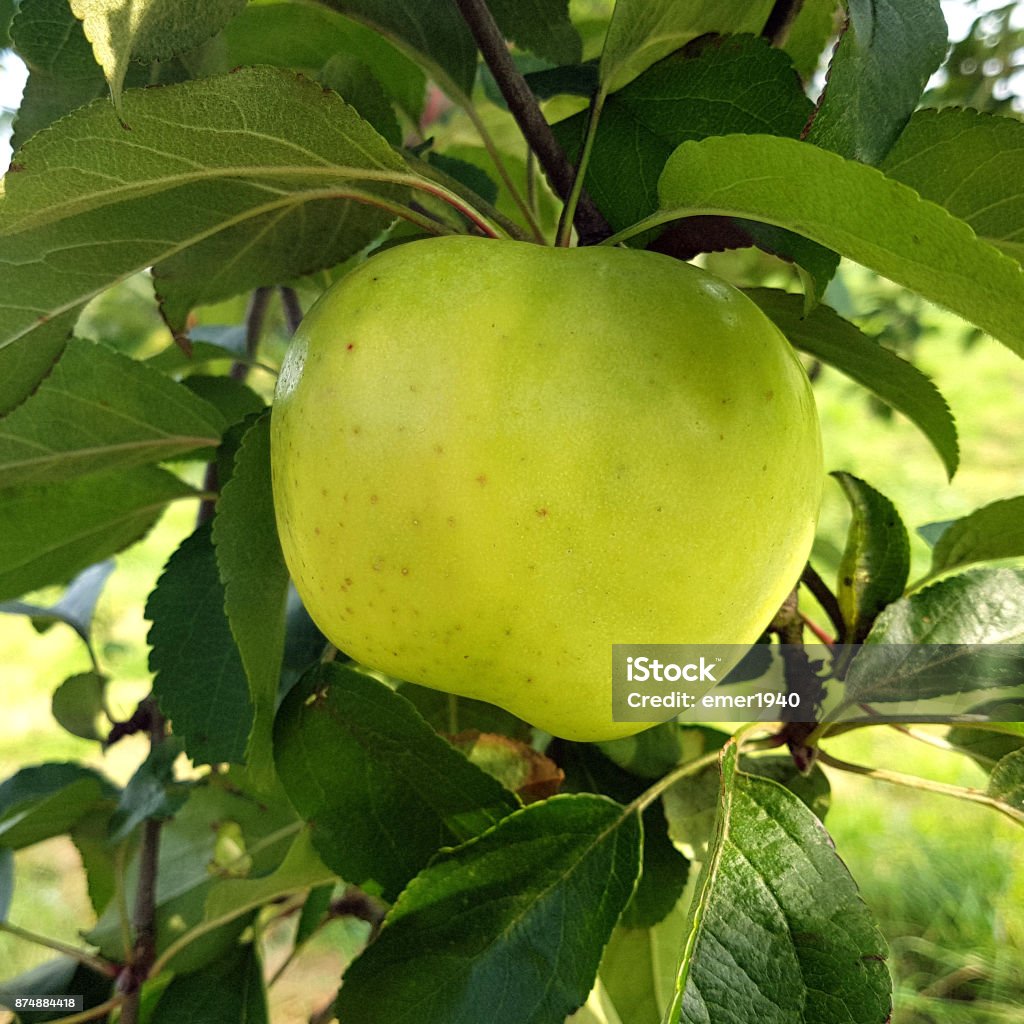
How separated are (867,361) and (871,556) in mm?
102

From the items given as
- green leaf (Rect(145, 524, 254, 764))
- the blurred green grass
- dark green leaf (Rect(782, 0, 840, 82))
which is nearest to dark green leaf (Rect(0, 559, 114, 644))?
green leaf (Rect(145, 524, 254, 764))

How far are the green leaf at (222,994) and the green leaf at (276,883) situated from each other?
39mm

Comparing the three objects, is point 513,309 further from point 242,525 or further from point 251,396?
point 251,396

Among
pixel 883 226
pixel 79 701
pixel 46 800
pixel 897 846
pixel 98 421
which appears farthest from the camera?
pixel 897 846

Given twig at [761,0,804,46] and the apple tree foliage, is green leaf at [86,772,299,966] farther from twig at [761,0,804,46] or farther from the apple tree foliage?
twig at [761,0,804,46]

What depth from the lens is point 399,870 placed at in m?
0.43

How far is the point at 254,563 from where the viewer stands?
0.41 meters

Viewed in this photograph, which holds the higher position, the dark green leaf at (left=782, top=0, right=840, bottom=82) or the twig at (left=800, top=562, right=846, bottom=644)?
the dark green leaf at (left=782, top=0, right=840, bottom=82)

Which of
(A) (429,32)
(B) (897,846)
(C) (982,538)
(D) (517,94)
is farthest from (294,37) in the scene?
(B) (897,846)

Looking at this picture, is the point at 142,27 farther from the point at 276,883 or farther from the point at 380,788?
the point at 276,883

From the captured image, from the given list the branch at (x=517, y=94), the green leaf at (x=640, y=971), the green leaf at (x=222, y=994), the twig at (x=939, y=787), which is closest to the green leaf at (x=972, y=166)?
the branch at (x=517, y=94)

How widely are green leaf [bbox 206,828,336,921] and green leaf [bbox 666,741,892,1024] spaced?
218 mm

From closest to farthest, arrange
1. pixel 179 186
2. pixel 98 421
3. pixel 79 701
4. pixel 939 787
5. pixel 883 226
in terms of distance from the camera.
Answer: pixel 883 226
pixel 179 186
pixel 939 787
pixel 98 421
pixel 79 701

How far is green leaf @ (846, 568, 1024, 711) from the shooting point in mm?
430
